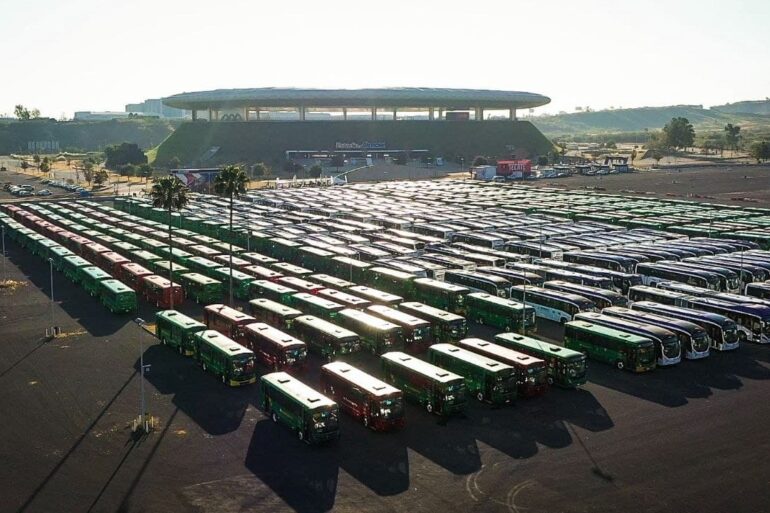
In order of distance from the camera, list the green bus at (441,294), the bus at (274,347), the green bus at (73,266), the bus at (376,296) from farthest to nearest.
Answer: the green bus at (73,266) → the green bus at (441,294) → the bus at (376,296) → the bus at (274,347)

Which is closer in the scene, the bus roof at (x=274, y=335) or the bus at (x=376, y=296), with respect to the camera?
the bus roof at (x=274, y=335)

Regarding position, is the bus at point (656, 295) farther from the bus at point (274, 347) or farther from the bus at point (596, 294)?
the bus at point (274, 347)

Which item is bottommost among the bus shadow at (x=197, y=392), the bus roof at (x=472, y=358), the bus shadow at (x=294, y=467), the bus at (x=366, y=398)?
the bus shadow at (x=294, y=467)

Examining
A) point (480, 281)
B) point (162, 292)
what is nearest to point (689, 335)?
point (480, 281)


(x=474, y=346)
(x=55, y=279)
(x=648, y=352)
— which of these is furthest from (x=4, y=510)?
(x=55, y=279)

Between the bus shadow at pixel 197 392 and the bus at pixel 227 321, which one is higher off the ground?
the bus at pixel 227 321

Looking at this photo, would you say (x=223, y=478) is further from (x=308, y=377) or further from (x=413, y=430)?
(x=308, y=377)

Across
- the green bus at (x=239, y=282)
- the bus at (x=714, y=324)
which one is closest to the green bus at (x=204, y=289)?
the green bus at (x=239, y=282)

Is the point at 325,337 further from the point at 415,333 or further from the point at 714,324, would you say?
the point at 714,324
